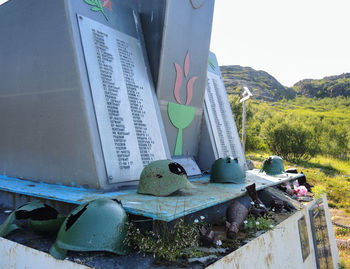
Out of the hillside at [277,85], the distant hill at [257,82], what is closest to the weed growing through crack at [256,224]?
the distant hill at [257,82]

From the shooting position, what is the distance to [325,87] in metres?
89.2

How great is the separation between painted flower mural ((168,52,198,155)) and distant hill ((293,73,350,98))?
8890cm

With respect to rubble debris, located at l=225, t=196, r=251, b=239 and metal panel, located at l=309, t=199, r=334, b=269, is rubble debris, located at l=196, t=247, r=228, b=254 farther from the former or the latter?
metal panel, located at l=309, t=199, r=334, b=269

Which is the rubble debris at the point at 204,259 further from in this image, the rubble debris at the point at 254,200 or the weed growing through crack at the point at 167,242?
the rubble debris at the point at 254,200

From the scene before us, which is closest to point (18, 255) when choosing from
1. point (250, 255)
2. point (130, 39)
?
point (250, 255)

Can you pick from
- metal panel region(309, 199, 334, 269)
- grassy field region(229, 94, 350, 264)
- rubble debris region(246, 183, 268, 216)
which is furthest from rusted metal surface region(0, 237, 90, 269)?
grassy field region(229, 94, 350, 264)

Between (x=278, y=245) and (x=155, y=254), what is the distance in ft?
5.39

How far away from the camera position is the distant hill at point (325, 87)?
277ft

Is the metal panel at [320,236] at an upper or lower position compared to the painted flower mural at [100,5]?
lower

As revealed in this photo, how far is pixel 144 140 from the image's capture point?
4801 millimetres

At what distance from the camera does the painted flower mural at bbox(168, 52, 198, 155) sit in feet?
19.5

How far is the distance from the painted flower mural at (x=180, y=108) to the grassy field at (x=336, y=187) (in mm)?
2708

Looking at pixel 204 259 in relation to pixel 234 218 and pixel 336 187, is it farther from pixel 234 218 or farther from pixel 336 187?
pixel 336 187

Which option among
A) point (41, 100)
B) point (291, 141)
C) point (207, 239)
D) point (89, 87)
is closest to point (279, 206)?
point (207, 239)
